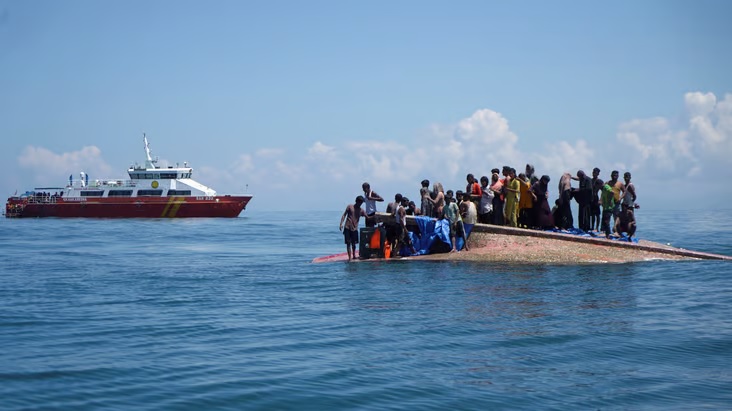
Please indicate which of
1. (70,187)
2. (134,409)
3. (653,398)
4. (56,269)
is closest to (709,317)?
(653,398)

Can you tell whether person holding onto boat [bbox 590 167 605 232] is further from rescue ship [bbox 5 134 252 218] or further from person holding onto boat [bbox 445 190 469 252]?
rescue ship [bbox 5 134 252 218]

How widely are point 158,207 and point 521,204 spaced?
2131 inches

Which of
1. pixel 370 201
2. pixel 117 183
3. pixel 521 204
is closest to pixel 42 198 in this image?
pixel 117 183

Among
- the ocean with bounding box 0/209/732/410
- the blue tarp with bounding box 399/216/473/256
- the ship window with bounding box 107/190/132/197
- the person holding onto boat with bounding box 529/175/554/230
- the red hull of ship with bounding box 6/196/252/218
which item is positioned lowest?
the ocean with bounding box 0/209/732/410

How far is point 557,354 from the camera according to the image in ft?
32.4

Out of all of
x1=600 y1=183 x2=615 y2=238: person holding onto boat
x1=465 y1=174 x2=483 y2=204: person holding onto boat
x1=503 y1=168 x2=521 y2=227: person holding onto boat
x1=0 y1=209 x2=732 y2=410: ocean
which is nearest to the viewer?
x1=0 y1=209 x2=732 y2=410: ocean

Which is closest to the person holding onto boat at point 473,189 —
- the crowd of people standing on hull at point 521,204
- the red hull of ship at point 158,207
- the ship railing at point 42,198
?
the crowd of people standing on hull at point 521,204

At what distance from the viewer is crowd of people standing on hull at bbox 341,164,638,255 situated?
786 inches

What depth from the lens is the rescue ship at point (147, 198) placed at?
69812 mm

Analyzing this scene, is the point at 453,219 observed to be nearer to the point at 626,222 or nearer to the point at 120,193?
the point at 626,222

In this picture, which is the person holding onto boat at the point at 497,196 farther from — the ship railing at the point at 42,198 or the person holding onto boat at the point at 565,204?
the ship railing at the point at 42,198

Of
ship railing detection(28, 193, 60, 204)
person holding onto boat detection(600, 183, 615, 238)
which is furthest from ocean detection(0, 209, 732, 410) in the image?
ship railing detection(28, 193, 60, 204)

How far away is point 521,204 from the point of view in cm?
2084

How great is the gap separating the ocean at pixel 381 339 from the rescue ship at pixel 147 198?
166 ft
